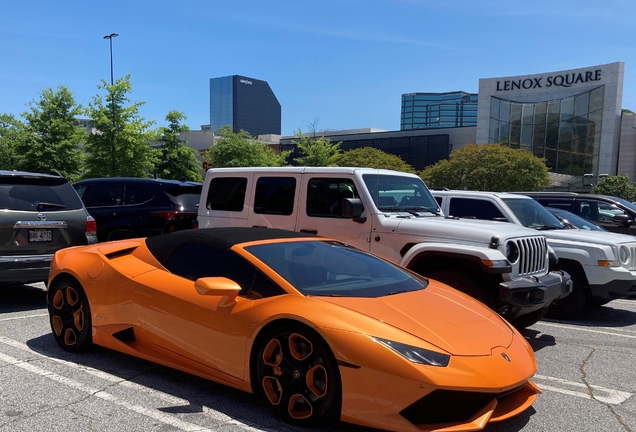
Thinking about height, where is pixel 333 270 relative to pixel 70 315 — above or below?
above

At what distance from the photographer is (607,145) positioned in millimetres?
54781

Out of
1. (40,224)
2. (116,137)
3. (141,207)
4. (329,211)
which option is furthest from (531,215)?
(116,137)

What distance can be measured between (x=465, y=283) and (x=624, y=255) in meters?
3.16

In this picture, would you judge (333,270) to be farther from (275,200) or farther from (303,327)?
(275,200)

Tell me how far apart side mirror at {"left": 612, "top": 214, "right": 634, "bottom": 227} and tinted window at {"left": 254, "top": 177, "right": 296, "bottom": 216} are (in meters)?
7.49

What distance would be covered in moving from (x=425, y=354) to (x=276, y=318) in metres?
0.99

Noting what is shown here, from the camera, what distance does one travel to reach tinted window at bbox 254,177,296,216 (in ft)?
24.5

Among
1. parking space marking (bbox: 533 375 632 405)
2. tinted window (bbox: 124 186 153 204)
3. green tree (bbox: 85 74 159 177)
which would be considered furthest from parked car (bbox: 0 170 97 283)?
green tree (bbox: 85 74 159 177)

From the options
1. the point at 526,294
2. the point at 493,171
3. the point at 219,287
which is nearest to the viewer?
the point at 219,287

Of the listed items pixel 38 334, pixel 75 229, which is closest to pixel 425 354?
pixel 38 334

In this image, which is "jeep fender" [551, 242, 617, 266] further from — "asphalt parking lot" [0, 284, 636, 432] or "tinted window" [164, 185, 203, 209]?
"tinted window" [164, 185, 203, 209]

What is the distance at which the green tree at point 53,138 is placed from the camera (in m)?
27.6

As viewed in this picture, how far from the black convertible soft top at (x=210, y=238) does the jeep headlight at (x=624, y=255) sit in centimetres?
494

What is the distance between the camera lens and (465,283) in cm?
575
